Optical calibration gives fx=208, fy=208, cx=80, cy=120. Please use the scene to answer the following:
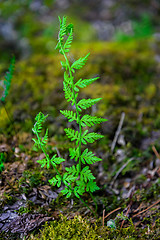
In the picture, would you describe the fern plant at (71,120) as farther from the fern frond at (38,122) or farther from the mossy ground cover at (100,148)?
the mossy ground cover at (100,148)

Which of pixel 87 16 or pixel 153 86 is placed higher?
pixel 87 16

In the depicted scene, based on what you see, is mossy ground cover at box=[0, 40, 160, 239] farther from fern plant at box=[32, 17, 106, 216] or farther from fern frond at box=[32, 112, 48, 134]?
fern frond at box=[32, 112, 48, 134]

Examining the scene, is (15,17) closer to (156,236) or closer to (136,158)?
(136,158)

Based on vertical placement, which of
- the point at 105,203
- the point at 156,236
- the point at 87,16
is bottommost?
the point at 156,236

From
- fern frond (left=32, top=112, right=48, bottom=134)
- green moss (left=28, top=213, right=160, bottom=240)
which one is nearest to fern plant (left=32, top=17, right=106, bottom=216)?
fern frond (left=32, top=112, right=48, bottom=134)

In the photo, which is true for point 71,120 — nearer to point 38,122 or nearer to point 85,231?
point 38,122

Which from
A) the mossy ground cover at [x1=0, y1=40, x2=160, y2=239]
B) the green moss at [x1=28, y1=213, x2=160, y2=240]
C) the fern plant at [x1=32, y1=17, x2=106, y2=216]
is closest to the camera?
the fern plant at [x1=32, y1=17, x2=106, y2=216]

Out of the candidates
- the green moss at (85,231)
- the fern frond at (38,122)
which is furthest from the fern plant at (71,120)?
the green moss at (85,231)

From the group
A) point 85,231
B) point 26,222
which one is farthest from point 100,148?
point 26,222

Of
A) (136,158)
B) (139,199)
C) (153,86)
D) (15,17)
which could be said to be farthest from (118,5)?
(139,199)
